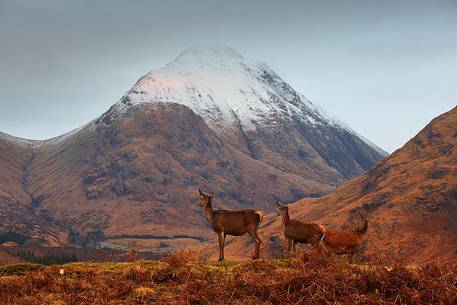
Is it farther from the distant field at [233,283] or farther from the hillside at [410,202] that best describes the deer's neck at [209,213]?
the hillside at [410,202]

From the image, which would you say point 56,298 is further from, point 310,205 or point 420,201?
point 310,205

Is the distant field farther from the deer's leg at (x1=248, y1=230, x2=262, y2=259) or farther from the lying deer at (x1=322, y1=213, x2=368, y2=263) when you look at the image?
the lying deer at (x1=322, y1=213, x2=368, y2=263)

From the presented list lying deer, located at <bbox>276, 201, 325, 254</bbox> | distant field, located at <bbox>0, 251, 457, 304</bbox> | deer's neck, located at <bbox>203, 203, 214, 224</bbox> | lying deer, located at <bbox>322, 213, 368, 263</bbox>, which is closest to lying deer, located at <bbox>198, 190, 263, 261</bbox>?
deer's neck, located at <bbox>203, 203, 214, 224</bbox>

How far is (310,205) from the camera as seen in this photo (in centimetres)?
19050

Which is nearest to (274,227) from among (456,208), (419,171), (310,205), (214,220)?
(310,205)

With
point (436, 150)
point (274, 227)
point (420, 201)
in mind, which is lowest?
point (274, 227)

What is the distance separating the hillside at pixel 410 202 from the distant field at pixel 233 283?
2549 inches

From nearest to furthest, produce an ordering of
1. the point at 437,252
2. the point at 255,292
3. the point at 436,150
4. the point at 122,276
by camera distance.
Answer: the point at 255,292 < the point at 122,276 < the point at 437,252 < the point at 436,150

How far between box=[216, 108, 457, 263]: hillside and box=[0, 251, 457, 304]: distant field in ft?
212

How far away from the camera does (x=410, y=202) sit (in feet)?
404

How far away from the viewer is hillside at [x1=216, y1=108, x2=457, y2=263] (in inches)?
4154

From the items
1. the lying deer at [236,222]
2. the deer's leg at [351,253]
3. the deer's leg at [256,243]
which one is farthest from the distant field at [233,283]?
the deer's leg at [351,253]

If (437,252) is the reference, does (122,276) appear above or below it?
above

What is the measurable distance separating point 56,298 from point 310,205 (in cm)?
17971
